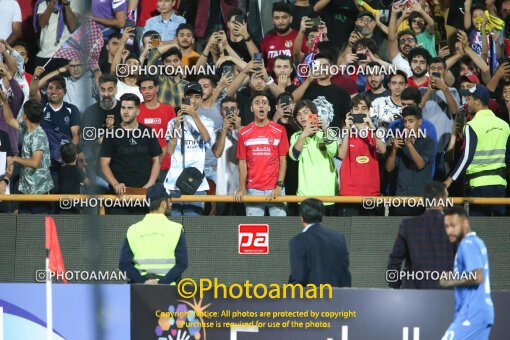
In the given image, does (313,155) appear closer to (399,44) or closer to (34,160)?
(399,44)

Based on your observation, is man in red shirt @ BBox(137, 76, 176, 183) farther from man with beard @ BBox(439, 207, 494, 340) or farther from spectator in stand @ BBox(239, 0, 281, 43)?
man with beard @ BBox(439, 207, 494, 340)

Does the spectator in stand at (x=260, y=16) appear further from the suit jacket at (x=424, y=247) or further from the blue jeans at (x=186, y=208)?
the suit jacket at (x=424, y=247)

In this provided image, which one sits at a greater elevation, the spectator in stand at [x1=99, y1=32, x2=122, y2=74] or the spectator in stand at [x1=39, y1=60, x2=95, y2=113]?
the spectator in stand at [x1=99, y1=32, x2=122, y2=74]

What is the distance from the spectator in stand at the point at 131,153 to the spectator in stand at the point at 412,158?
2697 mm

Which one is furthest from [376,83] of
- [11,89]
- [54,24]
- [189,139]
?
[54,24]

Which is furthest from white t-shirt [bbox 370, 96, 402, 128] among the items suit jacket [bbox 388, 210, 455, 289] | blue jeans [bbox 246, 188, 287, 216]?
suit jacket [bbox 388, 210, 455, 289]

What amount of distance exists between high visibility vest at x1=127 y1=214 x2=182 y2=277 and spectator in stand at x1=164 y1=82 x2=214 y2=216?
221cm

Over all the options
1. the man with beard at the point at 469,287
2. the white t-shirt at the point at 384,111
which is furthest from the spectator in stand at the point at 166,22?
the man with beard at the point at 469,287

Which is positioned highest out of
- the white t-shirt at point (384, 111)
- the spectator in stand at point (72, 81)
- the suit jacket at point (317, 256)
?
the spectator in stand at point (72, 81)

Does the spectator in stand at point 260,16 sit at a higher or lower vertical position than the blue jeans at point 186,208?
higher

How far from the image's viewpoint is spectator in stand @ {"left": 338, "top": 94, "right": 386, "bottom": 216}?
43.6ft

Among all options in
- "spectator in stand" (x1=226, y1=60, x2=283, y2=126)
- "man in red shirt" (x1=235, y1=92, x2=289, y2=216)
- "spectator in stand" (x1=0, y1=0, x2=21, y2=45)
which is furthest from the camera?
"spectator in stand" (x1=0, y1=0, x2=21, y2=45)

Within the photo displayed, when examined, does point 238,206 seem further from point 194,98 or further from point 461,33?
point 461,33

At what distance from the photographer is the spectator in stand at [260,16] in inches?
636
